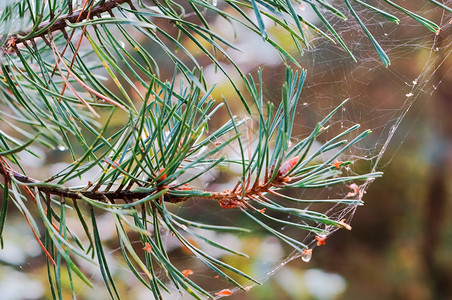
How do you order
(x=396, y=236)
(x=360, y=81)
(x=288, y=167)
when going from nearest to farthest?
1. (x=288, y=167)
2. (x=360, y=81)
3. (x=396, y=236)

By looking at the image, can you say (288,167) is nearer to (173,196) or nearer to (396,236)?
(173,196)

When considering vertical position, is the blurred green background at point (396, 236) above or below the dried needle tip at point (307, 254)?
below

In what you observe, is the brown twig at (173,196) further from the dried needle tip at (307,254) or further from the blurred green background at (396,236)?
the blurred green background at (396,236)

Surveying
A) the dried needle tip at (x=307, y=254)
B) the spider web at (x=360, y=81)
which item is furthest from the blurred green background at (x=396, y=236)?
the dried needle tip at (x=307, y=254)

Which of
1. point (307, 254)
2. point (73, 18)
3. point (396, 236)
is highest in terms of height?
point (73, 18)

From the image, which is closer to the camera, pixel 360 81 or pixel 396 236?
pixel 360 81

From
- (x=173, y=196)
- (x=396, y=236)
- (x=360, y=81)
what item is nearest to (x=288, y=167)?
(x=173, y=196)

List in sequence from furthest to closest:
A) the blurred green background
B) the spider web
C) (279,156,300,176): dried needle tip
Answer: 1. the blurred green background
2. the spider web
3. (279,156,300,176): dried needle tip

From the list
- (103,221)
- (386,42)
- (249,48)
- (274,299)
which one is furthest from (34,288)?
(386,42)

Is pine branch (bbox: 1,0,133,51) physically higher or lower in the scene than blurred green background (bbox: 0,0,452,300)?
higher

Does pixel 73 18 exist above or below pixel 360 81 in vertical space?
above

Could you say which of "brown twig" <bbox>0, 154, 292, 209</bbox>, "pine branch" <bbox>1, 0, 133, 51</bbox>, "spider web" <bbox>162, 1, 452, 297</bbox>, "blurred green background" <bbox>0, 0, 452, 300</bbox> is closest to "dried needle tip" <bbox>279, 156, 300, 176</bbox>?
"brown twig" <bbox>0, 154, 292, 209</bbox>

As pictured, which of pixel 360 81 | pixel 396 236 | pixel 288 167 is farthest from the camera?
pixel 396 236

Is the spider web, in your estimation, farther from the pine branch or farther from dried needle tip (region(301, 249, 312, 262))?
the pine branch
